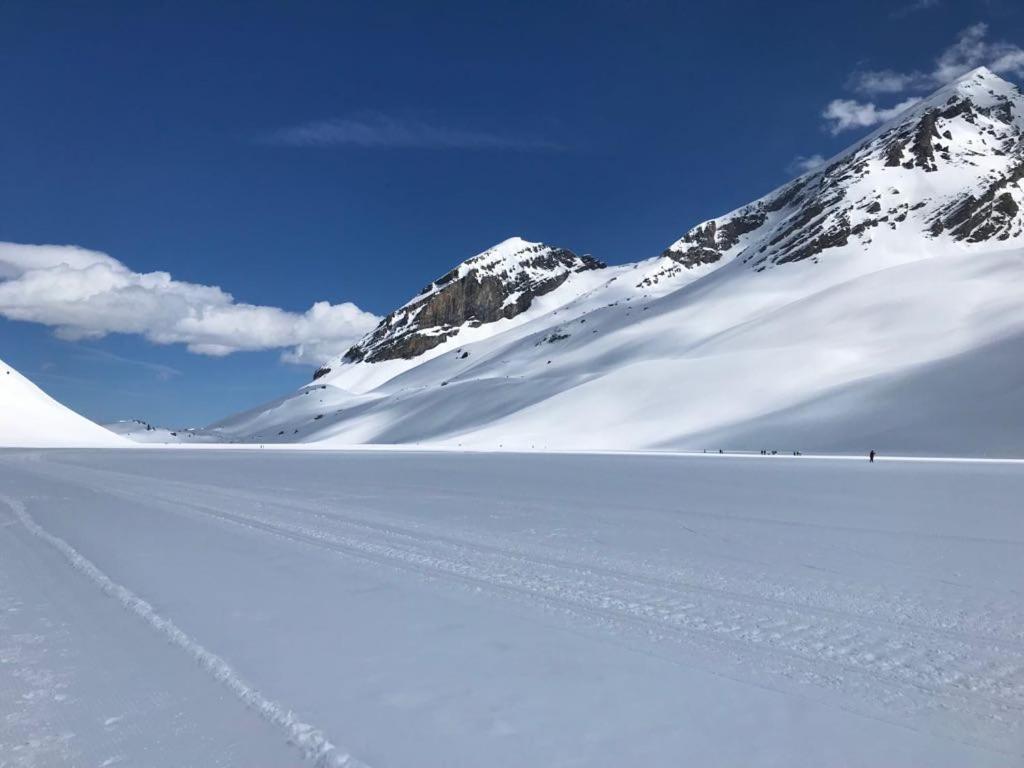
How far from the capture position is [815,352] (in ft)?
239

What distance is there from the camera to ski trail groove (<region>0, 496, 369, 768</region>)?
405 cm

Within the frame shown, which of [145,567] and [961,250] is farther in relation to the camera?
[961,250]

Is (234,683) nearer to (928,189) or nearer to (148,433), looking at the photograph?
(148,433)

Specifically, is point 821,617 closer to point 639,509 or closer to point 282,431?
point 639,509

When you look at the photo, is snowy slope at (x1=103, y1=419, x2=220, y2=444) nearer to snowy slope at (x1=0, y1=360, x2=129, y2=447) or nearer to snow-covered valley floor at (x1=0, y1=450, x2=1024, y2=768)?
snowy slope at (x1=0, y1=360, x2=129, y2=447)

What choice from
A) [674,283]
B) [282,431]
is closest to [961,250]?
[674,283]

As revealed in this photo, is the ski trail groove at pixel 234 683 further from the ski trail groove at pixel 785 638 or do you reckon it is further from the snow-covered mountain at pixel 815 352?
the snow-covered mountain at pixel 815 352

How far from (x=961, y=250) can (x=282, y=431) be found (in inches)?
5724

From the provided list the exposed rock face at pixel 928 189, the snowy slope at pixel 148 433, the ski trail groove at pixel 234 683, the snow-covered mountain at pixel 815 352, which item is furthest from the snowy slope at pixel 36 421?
the exposed rock face at pixel 928 189

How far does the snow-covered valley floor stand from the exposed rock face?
15649 centimetres

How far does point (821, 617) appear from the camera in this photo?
6.77 meters

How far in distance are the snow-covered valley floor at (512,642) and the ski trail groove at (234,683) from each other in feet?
0.08

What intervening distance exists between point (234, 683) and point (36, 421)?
80925 mm

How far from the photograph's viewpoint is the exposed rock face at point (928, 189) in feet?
466
